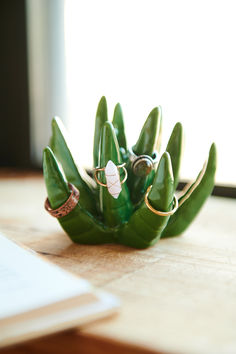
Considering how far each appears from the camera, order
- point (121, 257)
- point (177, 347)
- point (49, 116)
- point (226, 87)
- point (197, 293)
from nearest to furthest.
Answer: point (177, 347) → point (197, 293) → point (121, 257) → point (226, 87) → point (49, 116)

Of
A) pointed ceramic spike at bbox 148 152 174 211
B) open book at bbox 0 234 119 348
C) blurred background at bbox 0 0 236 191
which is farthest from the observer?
blurred background at bbox 0 0 236 191

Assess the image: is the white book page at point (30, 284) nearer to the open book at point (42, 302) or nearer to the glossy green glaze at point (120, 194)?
the open book at point (42, 302)

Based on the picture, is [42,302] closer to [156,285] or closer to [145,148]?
[156,285]

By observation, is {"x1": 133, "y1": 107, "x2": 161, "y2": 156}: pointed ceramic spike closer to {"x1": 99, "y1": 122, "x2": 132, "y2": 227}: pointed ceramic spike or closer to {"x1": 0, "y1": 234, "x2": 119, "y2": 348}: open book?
{"x1": 99, "y1": 122, "x2": 132, "y2": 227}: pointed ceramic spike

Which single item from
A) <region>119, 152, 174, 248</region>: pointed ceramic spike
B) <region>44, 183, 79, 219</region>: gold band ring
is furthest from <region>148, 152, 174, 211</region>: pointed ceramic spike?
<region>44, 183, 79, 219</region>: gold band ring

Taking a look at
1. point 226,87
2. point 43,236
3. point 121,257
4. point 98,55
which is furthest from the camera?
point 98,55

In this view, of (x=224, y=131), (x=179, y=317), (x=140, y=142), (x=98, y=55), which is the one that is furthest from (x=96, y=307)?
(x=98, y=55)

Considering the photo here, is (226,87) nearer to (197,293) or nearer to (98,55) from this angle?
(98,55)
